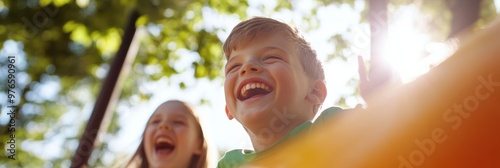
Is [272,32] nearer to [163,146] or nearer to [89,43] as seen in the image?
[163,146]

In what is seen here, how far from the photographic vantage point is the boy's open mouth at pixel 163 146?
3268mm

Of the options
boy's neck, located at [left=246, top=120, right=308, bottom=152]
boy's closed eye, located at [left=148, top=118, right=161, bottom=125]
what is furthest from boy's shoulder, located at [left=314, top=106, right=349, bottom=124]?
boy's closed eye, located at [left=148, top=118, right=161, bottom=125]

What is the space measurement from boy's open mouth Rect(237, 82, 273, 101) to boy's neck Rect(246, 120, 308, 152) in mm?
104

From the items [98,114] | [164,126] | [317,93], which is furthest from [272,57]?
[98,114]

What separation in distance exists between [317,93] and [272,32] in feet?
0.80

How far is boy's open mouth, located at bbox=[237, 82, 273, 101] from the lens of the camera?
1.89m

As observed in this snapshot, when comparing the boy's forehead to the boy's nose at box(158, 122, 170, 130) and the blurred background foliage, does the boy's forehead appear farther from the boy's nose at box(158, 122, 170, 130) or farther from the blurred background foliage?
the blurred background foliage

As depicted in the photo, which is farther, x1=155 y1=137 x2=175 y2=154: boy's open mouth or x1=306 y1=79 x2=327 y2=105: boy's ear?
x1=155 y1=137 x2=175 y2=154: boy's open mouth

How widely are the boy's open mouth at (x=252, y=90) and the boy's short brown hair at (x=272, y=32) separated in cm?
16

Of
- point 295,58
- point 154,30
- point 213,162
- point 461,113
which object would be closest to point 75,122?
point 154,30

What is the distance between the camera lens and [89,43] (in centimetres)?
891

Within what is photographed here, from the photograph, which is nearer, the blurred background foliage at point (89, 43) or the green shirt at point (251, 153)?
the green shirt at point (251, 153)

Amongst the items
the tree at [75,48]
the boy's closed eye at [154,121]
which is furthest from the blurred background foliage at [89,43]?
the boy's closed eye at [154,121]

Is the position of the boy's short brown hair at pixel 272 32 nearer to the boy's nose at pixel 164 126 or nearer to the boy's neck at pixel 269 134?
the boy's neck at pixel 269 134
